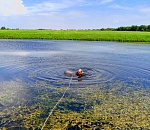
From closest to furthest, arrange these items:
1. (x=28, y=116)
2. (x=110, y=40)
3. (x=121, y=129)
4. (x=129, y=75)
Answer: (x=121, y=129) → (x=28, y=116) → (x=129, y=75) → (x=110, y=40)

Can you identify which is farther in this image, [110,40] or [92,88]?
[110,40]

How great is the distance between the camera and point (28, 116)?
773cm

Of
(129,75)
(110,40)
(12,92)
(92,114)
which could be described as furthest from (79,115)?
(110,40)

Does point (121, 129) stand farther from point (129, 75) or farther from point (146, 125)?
point (129, 75)

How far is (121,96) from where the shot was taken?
33.3 ft

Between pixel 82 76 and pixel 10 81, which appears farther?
pixel 82 76

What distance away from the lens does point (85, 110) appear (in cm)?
839

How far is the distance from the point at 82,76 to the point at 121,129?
6473 mm

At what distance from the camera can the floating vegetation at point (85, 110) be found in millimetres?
7273

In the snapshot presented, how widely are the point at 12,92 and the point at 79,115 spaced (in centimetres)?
370

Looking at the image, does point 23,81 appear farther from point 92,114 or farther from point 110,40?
point 110,40

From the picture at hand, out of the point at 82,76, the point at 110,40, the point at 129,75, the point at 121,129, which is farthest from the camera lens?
the point at 110,40

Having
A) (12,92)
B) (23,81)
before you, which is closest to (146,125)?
(12,92)

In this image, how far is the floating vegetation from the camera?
286 inches
